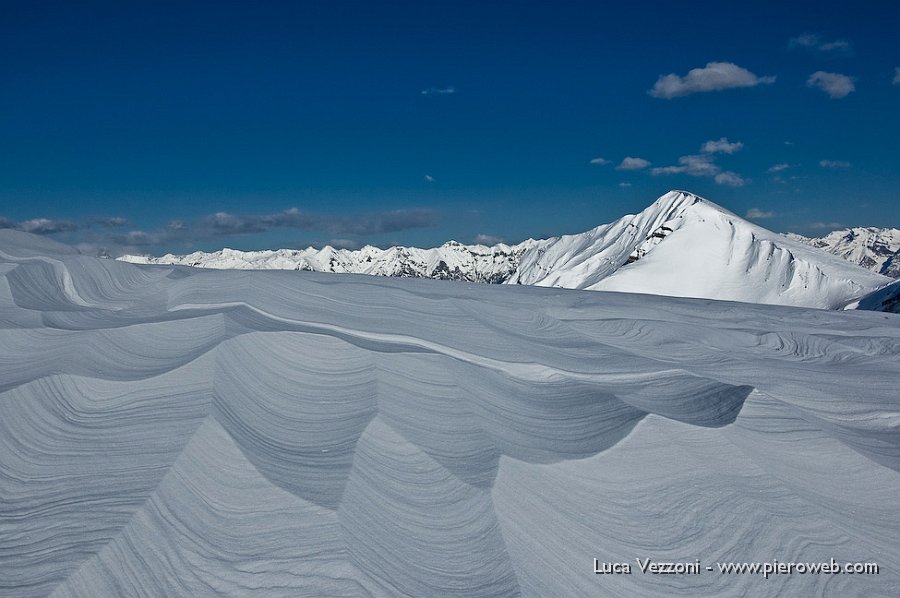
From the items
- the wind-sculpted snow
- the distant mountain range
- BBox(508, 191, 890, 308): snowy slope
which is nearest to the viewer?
the wind-sculpted snow

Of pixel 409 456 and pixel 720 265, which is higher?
pixel 720 265

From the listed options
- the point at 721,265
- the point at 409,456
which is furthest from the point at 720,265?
the point at 409,456

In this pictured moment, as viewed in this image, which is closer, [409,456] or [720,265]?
[409,456]

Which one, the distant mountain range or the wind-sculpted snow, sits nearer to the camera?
the wind-sculpted snow

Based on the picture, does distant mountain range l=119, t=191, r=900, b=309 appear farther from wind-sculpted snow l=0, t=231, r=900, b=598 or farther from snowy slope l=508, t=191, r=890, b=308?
wind-sculpted snow l=0, t=231, r=900, b=598

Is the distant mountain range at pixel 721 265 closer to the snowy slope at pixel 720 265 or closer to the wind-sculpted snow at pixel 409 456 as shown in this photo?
the snowy slope at pixel 720 265

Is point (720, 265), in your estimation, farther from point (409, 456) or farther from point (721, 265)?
point (409, 456)

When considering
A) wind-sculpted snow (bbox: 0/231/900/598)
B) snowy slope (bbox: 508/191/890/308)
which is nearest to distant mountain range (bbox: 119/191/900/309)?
snowy slope (bbox: 508/191/890/308)
